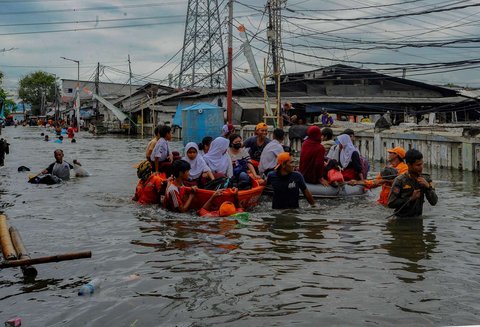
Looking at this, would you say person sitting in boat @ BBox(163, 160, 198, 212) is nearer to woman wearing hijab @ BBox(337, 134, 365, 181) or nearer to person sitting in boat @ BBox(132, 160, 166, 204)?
person sitting in boat @ BBox(132, 160, 166, 204)

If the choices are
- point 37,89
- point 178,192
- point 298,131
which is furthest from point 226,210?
point 37,89

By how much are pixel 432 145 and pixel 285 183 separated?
11.4 m

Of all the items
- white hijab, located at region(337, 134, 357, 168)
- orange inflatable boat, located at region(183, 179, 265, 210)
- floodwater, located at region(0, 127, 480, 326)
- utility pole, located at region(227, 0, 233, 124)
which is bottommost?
floodwater, located at region(0, 127, 480, 326)

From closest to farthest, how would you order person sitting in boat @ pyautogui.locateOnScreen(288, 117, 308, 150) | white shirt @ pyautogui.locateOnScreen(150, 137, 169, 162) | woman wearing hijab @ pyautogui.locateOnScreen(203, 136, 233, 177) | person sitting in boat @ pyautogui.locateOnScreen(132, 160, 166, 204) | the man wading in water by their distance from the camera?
the man wading in water → person sitting in boat @ pyautogui.locateOnScreen(132, 160, 166, 204) → woman wearing hijab @ pyautogui.locateOnScreen(203, 136, 233, 177) → white shirt @ pyautogui.locateOnScreen(150, 137, 169, 162) → person sitting in boat @ pyautogui.locateOnScreen(288, 117, 308, 150)

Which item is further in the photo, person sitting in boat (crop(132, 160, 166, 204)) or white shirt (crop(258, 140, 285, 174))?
white shirt (crop(258, 140, 285, 174))

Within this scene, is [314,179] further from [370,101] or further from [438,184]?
[370,101]

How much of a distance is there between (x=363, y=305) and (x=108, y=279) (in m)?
2.88

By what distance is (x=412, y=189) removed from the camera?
8070 millimetres

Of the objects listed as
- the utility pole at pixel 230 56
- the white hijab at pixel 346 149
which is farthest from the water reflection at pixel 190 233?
the utility pole at pixel 230 56

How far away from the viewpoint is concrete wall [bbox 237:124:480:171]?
17281 mm

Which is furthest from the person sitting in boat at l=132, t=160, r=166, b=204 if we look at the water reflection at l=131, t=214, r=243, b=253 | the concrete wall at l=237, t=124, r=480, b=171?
the concrete wall at l=237, t=124, r=480, b=171

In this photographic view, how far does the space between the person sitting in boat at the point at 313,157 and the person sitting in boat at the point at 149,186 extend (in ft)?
10.0

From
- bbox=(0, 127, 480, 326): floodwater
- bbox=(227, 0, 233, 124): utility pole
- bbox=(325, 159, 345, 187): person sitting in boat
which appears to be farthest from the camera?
bbox=(227, 0, 233, 124): utility pole

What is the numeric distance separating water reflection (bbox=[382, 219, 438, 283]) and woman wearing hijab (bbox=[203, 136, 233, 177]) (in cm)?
356
